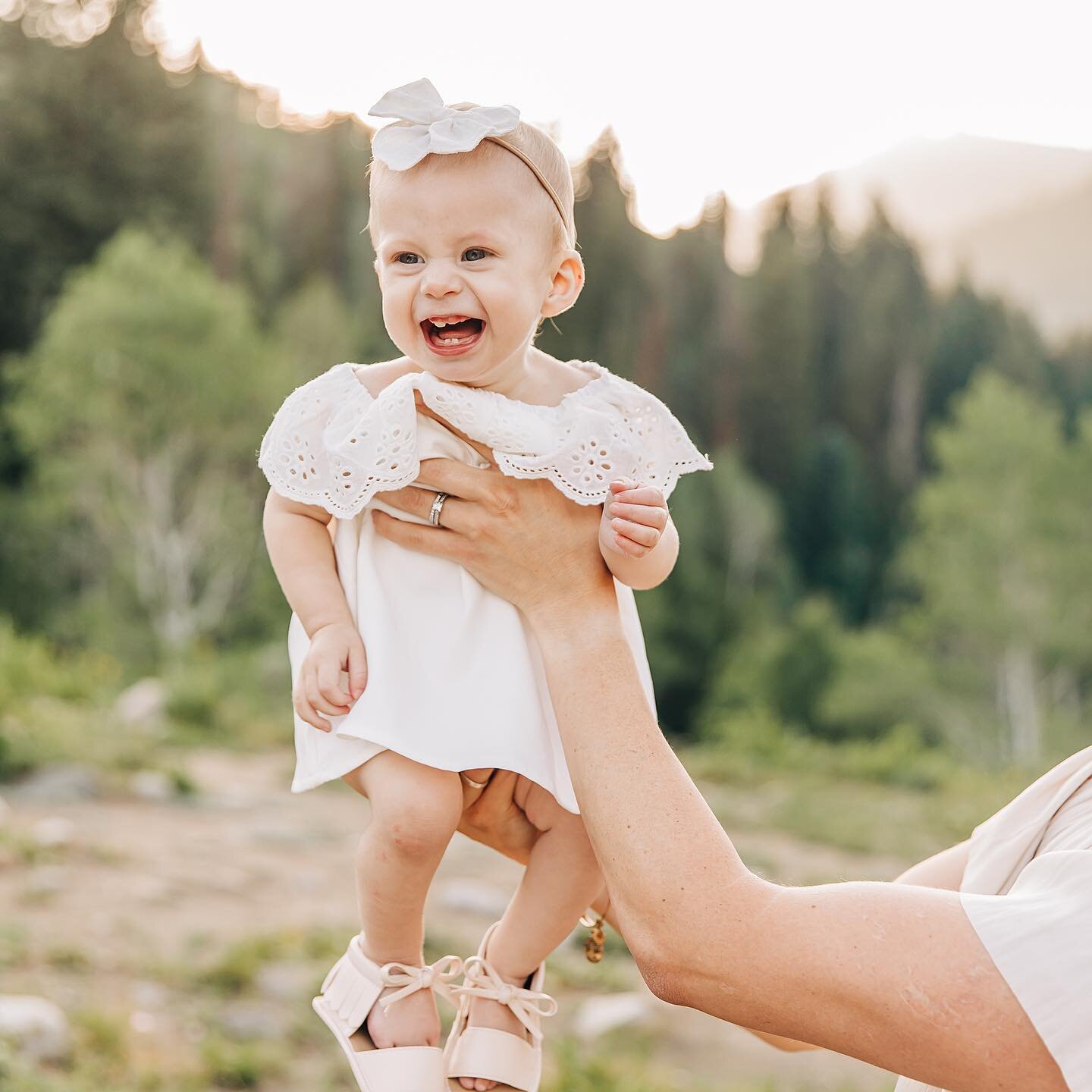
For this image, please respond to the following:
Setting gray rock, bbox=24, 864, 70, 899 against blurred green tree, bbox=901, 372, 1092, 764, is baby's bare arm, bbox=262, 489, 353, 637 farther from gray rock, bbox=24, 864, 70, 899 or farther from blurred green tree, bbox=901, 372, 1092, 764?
blurred green tree, bbox=901, 372, 1092, 764

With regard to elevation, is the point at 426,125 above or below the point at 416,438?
above

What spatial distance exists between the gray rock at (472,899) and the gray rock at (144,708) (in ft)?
12.2

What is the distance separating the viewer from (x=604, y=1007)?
4.79 meters

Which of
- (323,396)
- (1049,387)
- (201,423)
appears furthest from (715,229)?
(323,396)

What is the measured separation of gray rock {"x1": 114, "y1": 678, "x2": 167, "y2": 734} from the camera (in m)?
9.09

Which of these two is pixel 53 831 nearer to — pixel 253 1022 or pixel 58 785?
pixel 58 785

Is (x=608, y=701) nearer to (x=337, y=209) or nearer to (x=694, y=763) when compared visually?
(x=694, y=763)

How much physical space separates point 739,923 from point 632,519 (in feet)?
1.72

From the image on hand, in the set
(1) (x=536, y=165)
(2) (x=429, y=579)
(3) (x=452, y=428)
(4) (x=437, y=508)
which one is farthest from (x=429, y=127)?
(2) (x=429, y=579)

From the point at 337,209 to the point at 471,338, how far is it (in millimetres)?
22834

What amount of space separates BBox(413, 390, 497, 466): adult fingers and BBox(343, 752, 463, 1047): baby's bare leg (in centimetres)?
43

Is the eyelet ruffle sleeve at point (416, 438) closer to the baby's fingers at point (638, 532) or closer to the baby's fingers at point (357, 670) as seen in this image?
the baby's fingers at point (638, 532)

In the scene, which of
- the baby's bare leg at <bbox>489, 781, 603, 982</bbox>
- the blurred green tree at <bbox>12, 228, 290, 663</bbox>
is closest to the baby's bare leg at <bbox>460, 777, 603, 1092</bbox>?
the baby's bare leg at <bbox>489, 781, 603, 982</bbox>

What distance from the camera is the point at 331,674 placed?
1.56 m
